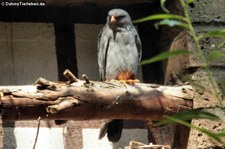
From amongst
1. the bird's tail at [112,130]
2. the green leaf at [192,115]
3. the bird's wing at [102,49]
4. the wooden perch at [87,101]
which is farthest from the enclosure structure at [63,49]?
the green leaf at [192,115]

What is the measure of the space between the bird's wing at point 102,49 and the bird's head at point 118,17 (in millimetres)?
49

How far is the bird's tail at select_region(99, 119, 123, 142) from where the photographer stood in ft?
7.80

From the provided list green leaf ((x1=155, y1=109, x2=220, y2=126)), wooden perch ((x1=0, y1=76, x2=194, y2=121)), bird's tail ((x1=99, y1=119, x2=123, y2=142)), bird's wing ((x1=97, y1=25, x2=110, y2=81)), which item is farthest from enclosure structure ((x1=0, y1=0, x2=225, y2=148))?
green leaf ((x1=155, y1=109, x2=220, y2=126))

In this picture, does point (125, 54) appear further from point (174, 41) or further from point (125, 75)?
point (174, 41)

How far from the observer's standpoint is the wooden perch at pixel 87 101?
1935 millimetres

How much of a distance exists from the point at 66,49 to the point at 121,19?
0.36 meters

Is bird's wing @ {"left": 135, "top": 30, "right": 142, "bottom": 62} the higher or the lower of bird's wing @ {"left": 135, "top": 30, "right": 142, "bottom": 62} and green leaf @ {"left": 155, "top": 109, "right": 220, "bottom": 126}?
the higher

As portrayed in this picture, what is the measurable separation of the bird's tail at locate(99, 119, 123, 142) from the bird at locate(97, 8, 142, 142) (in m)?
0.36

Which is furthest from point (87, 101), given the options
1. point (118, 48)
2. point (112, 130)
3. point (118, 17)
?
point (118, 48)

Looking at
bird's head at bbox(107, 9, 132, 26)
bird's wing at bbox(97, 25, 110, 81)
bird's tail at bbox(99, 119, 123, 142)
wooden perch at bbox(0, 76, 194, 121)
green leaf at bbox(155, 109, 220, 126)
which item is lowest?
bird's tail at bbox(99, 119, 123, 142)

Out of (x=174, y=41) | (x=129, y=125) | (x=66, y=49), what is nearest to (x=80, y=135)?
(x=129, y=125)

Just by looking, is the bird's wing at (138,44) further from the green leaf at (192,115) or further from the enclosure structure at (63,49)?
→ the green leaf at (192,115)

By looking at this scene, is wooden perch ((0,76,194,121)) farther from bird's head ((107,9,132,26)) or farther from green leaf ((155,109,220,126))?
green leaf ((155,109,220,126))

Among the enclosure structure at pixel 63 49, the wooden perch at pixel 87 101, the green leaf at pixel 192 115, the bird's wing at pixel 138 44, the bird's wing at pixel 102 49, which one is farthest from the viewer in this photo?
the bird's wing at pixel 138 44
